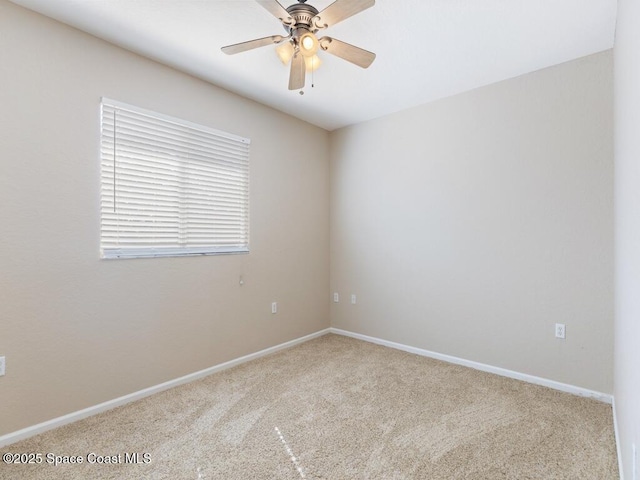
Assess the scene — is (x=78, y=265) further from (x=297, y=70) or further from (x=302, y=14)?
(x=302, y=14)

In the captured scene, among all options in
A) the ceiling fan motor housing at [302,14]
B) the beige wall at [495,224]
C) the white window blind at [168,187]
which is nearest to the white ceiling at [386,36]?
the ceiling fan motor housing at [302,14]

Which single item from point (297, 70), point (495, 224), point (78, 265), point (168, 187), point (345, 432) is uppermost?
point (297, 70)

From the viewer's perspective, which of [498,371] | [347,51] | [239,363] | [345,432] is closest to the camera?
[347,51]

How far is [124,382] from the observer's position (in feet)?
7.95

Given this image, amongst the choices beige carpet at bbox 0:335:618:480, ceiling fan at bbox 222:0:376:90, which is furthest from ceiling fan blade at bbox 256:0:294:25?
beige carpet at bbox 0:335:618:480

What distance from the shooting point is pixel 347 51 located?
195 cm

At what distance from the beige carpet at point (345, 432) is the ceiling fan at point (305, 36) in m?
2.21

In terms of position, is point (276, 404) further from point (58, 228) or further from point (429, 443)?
point (58, 228)

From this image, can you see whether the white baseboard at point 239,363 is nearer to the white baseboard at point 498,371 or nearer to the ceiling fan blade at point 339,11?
the white baseboard at point 498,371

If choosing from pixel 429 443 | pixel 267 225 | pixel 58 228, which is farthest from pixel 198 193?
pixel 429 443

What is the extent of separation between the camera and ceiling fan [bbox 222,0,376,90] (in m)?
1.63

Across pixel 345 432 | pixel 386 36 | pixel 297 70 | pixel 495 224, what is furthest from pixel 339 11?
pixel 345 432

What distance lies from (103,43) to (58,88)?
18.4 inches

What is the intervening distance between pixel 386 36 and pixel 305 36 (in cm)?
72
